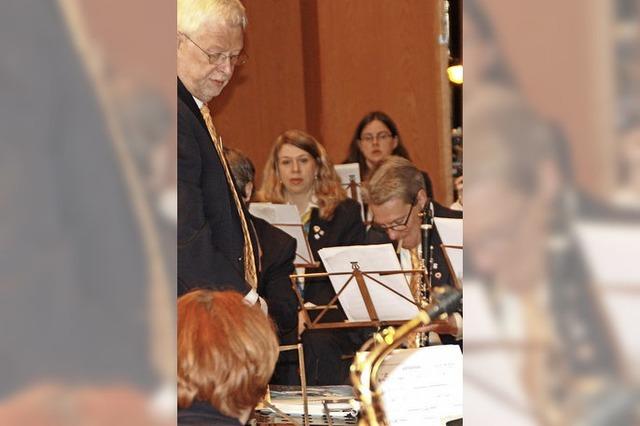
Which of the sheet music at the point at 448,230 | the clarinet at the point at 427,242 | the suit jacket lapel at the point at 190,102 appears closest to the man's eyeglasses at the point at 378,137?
the clarinet at the point at 427,242

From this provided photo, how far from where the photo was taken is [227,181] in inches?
108

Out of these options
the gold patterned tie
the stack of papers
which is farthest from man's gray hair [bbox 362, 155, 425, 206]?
the gold patterned tie

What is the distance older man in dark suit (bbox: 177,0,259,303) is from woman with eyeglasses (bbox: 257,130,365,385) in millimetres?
1600

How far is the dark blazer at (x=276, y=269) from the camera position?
11.8 ft

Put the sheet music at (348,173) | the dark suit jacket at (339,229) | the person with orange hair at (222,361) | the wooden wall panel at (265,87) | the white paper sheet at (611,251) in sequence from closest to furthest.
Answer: the white paper sheet at (611,251), the person with orange hair at (222,361), the dark suit jacket at (339,229), the sheet music at (348,173), the wooden wall panel at (265,87)

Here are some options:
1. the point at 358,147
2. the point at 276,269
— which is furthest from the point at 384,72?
the point at 276,269

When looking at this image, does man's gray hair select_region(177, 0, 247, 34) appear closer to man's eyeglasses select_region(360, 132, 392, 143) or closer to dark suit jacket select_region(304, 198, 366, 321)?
dark suit jacket select_region(304, 198, 366, 321)

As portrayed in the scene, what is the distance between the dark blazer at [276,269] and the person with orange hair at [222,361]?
160 centimetres

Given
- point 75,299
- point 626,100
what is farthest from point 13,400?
point 626,100

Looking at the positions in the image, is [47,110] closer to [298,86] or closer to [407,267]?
→ [407,267]

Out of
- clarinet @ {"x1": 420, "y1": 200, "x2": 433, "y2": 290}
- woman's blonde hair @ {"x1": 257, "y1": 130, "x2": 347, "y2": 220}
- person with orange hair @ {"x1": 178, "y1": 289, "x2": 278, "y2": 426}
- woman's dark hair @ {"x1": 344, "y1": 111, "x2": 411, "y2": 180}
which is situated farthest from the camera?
woman's dark hair @ {"x1": 344, "y1": 111, "x2": 411, "y2": 180}

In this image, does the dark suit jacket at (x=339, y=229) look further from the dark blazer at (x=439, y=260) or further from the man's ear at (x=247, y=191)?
the dark blazer at (x=439, y=260)

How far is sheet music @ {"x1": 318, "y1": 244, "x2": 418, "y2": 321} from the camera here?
3436 millimetres

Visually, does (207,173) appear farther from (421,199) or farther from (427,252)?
(421,199)
